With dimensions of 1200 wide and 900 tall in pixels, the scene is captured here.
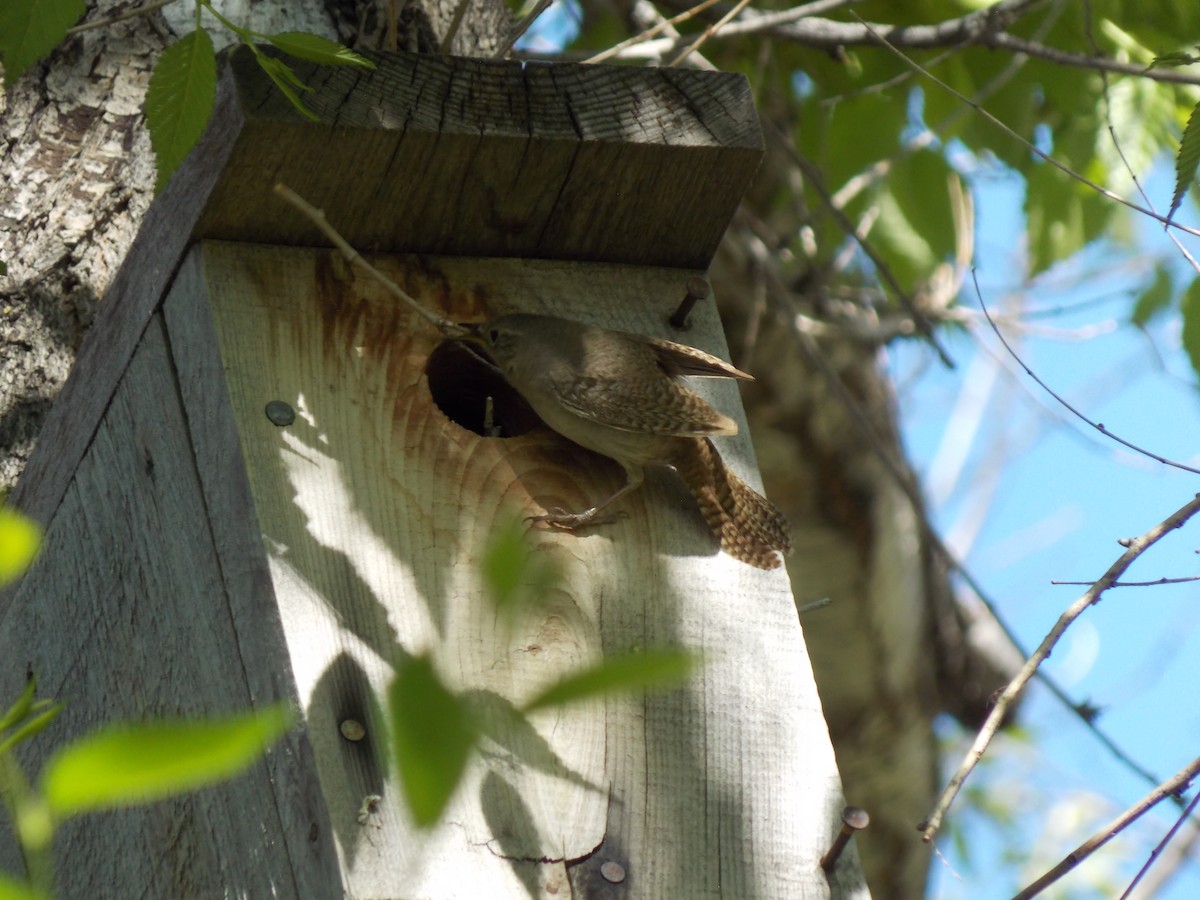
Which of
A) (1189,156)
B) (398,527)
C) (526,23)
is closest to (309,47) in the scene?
(398,527)

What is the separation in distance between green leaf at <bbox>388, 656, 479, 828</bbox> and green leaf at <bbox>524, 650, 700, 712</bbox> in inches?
1.5

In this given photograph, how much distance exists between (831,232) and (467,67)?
2707 millimetres

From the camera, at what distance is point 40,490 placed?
237 cm

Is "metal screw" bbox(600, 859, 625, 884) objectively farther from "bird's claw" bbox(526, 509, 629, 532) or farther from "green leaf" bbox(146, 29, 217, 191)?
"green leaf" bbox(146, 29, 217, 191)

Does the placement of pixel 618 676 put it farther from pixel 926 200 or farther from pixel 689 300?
pixel 926 200

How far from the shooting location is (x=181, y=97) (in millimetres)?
1803

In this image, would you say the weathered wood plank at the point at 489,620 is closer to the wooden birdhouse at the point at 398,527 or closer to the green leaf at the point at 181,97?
the wooden birdhouse at the point at 398,527

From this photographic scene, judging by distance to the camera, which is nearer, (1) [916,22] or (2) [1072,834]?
(1) [916,22]

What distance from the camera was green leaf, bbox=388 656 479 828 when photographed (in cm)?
67

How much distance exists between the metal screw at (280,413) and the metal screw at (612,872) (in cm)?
68

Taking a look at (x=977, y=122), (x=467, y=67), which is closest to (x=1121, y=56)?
(x=977, y=122)

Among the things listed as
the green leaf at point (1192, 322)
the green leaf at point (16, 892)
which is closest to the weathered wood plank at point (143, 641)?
the green leaf at point (16, 892)

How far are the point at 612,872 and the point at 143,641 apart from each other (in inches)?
28.8

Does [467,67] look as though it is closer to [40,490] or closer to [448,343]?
[448,343]
